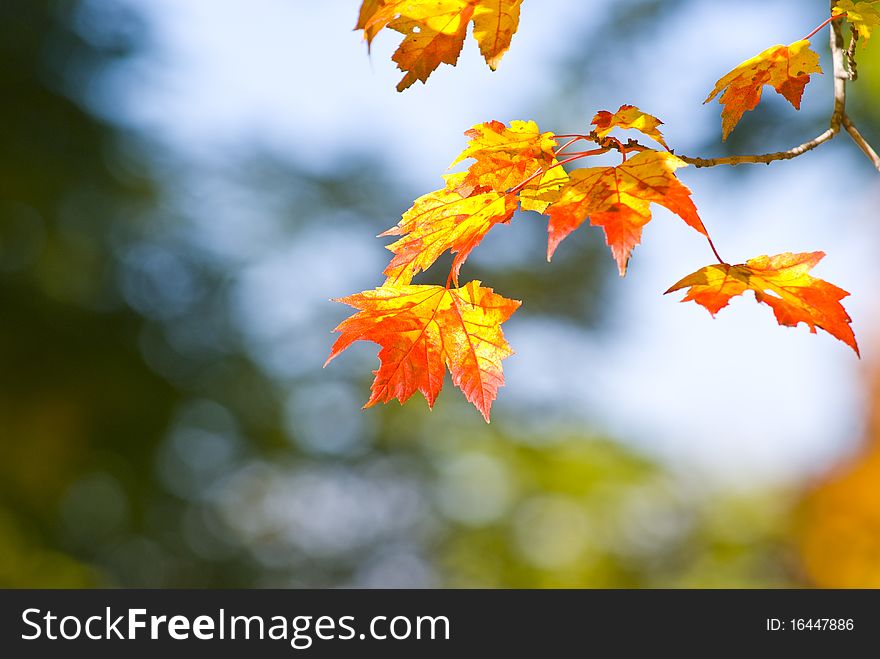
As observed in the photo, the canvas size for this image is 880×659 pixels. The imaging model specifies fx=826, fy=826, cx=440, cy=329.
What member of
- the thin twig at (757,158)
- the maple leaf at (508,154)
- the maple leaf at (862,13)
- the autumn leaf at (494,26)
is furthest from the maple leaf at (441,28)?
the maple leaf at (862,13)

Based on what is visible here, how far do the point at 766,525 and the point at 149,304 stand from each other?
25.4 feet

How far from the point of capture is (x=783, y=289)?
97 centimetres

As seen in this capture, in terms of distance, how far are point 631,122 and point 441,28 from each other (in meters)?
0.24

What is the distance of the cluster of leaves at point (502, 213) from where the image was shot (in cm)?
88

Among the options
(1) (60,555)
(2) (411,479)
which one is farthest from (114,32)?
(2) (411,479)

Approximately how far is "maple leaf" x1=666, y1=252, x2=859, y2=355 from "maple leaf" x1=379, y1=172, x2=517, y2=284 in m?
0.24

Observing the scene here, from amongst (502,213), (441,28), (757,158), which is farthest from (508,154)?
(757,158)

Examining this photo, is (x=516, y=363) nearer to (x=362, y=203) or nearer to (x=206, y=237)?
(x=362, y=203)

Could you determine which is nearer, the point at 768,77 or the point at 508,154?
the point at 508,154

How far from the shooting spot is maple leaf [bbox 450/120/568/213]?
3.34 feet

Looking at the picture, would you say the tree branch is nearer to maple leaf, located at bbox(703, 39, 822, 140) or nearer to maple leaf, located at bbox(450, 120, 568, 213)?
maple leaf, located at bbox(703, 39, 822, 140)

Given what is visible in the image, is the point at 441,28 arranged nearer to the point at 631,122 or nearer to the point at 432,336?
the point at 631,122

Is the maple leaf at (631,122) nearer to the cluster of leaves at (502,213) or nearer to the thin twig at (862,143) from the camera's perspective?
the cluster of leaves at (502,213)

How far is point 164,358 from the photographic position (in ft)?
25.7
